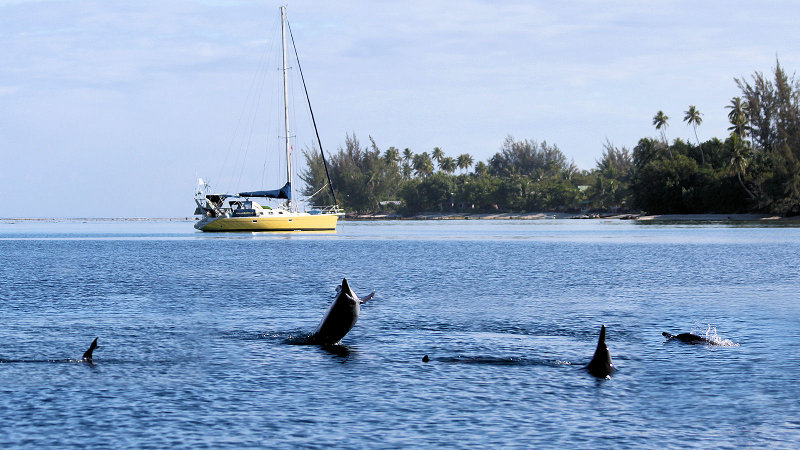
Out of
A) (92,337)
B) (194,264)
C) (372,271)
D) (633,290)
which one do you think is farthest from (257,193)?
(92,337)

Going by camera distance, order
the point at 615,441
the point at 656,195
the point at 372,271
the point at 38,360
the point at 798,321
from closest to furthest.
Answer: the point at 615,441
the point at 38,360
the point at 798,321
the point at 372,271
the point at 656,195

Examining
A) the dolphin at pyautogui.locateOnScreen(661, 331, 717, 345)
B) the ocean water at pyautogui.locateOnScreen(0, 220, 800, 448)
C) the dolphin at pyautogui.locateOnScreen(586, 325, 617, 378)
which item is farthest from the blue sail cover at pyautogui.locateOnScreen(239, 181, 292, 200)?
the dolphin at pyautogui.locateOnScreen(586, 325, 617, 378)

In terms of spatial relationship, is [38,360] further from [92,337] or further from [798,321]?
[798,321]

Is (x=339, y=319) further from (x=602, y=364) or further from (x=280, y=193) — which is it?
(x=280, y=193)

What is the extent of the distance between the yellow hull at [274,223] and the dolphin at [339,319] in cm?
7598

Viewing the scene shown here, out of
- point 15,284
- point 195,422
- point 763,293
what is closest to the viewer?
point 195,422

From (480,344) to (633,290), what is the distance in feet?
53.9

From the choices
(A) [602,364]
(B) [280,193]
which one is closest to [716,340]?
(A) [602,364]

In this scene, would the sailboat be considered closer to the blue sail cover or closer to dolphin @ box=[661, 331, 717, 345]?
the blue sail cover

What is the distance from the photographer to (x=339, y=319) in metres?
20.7

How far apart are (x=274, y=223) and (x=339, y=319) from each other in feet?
253

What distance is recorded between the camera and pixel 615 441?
40.6ft

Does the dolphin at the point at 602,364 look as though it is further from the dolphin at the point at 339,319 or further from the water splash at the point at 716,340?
the dolphin at the point at 339,319

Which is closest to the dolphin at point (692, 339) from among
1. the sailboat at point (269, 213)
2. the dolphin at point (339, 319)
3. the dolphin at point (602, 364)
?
the dolphin at point (602, 364)
